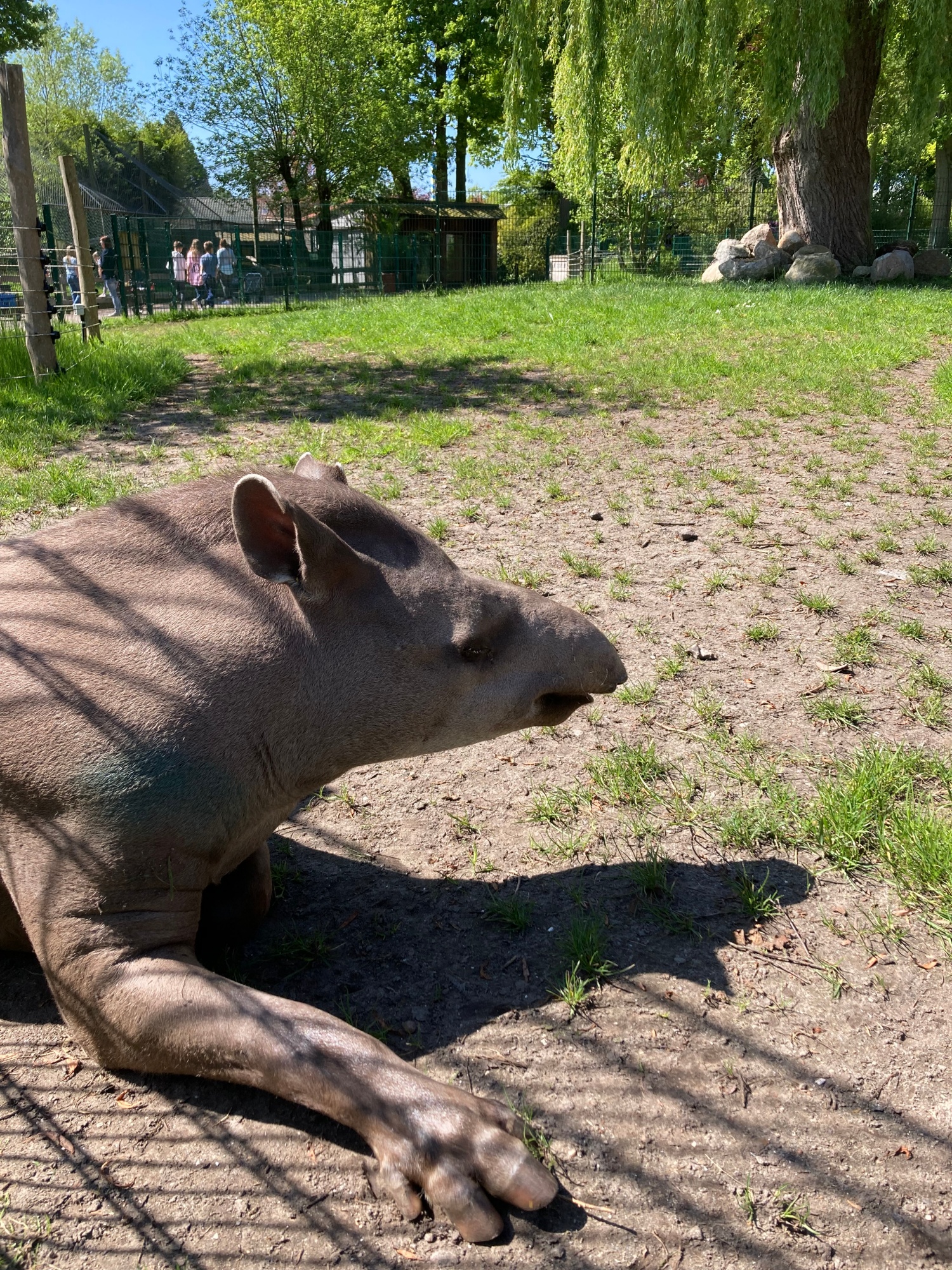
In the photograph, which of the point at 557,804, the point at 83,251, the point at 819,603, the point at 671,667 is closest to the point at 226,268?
the point at 83,251

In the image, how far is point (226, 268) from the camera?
92.0 ft

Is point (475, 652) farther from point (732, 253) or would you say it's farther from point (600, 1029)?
point (732, 253)

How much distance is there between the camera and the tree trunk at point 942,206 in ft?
89.7

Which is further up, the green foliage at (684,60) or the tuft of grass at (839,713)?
the green foliage at (684,60)

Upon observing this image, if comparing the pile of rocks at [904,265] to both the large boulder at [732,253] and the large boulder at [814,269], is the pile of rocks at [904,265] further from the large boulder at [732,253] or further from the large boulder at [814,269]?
the large boulder at [732,253]

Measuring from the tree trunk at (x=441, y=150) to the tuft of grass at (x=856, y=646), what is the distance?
4035 cm

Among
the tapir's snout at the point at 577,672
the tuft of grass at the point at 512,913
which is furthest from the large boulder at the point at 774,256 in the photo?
the tuft of grass at the point at 512,913

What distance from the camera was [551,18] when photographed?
19.0 meters

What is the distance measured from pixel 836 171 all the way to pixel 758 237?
6.83 ft

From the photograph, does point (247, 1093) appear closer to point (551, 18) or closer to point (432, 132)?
point (551, 18)

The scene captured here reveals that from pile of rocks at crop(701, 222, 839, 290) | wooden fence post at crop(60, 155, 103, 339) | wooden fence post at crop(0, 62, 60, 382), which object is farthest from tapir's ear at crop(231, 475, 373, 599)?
pile of rocks at crop(701, 222, 839, 290)

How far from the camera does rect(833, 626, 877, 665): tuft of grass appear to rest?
179 inches

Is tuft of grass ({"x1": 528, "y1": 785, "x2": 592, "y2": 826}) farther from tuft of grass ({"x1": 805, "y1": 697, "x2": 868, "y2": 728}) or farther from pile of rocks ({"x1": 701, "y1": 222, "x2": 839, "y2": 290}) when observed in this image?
pile of rocks ({"x1": 701, "y1": 222, "x2": 839, "y2": 290})

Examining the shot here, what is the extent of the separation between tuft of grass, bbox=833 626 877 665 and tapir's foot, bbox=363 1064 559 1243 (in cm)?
306
